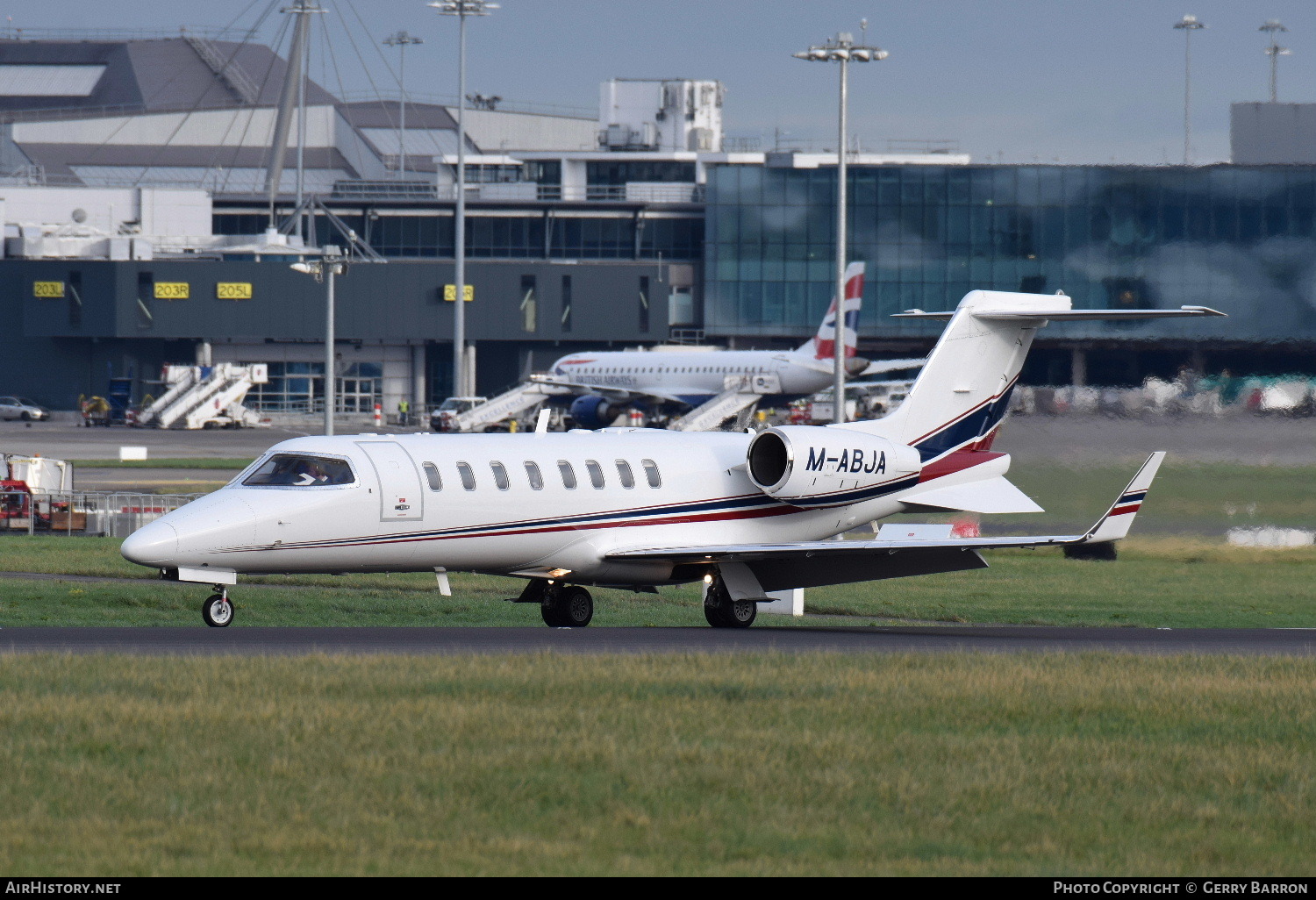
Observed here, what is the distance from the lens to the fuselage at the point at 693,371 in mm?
96688

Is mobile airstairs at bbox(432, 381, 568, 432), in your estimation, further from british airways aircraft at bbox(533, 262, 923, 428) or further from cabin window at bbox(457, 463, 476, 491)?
cabin window at bbox(457, 463, 476, 491)

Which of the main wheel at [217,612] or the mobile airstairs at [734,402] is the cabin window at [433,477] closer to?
the main wheel at [217,612]

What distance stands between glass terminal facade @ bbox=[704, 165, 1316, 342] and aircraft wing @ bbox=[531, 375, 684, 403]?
23.7 m

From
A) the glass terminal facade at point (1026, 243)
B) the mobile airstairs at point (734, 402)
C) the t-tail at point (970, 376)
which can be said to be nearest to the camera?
the t-tail at point (970, 376)

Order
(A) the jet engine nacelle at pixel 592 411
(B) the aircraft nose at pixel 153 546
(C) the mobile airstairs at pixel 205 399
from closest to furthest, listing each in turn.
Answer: (B) the aircraft nose at pixel 153 546 → (A) the jet engine nacelle at pixel 592 411 → (C) the mobile airstairs at pixel 205 399

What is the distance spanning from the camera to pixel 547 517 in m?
26.1

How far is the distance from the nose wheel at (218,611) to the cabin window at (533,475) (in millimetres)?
4661

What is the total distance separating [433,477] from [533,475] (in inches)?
63.0

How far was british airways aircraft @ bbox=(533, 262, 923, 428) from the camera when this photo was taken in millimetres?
96375

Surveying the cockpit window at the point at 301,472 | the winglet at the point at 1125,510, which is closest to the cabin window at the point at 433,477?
the cockpit window at the point at 301,472

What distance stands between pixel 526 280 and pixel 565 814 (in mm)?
110290

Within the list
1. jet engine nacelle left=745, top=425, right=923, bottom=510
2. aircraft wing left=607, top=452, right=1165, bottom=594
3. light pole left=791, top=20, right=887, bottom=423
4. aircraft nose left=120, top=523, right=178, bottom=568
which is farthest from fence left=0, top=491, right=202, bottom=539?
aircraft nose left=120, top=523, right=178, bottom=568
